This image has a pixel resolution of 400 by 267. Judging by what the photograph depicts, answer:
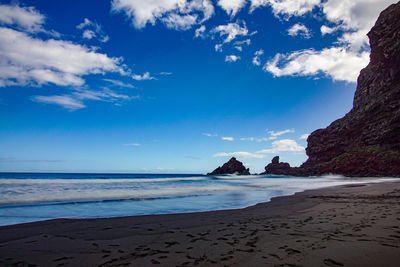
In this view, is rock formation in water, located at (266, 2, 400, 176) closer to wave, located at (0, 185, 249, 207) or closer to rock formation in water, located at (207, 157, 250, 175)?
rock formation in water, located at (207, 157, 250, 175)

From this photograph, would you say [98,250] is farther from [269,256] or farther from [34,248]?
[269,256]

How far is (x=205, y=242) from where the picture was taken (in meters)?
4.44

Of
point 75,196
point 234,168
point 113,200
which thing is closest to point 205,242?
point 113,200

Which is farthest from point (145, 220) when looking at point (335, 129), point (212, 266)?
point (335, 129)

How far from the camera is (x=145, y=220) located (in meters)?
6.76

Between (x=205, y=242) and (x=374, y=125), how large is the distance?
2299 inches

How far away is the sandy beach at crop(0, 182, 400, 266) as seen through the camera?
342 cm

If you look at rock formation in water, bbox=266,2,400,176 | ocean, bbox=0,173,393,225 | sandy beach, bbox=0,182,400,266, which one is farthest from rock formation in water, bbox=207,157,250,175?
sandy beach, bbox=0,182,400,266

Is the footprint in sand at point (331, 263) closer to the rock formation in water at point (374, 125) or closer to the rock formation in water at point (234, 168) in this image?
the rock formation in water at point (374, 125)

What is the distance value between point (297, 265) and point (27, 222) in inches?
297

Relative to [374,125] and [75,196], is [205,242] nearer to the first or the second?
[75,196]

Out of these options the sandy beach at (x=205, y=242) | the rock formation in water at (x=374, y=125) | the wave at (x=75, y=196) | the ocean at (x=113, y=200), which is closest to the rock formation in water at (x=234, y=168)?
the rock formation in water at (x=374, y=125)

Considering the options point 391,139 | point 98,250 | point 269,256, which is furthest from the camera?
point 391,139

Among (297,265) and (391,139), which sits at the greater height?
(391,139)
